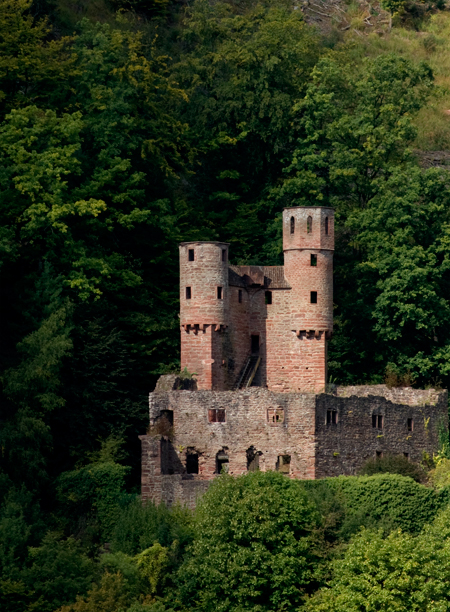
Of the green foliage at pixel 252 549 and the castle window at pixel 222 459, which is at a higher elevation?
the castle window at pixel 222 459

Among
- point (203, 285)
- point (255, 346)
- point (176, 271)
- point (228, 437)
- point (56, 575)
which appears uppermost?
point (176, 271)

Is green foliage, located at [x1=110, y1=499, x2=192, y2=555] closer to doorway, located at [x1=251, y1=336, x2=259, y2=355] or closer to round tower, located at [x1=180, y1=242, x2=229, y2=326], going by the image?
round tower, located at [x1=180, y1=242, x2=229, y2=326]

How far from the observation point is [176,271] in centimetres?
8281

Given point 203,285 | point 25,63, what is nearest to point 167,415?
point 203,285

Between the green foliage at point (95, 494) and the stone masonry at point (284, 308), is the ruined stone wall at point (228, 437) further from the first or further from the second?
the stone masonry at point (284, 308)

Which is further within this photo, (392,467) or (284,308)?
(284,308)

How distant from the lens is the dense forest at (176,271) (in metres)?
65.4

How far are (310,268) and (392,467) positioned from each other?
1049 cm

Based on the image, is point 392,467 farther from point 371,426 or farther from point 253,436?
point 253,436

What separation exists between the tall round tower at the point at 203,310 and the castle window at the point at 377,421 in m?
7.11

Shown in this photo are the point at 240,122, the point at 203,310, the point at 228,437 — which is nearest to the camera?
the point at 228,437

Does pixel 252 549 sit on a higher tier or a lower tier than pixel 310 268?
lower

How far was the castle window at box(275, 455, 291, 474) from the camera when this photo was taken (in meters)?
72.0

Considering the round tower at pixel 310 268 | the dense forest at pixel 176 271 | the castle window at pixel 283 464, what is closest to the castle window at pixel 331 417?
the castle window at pixel 283 464
